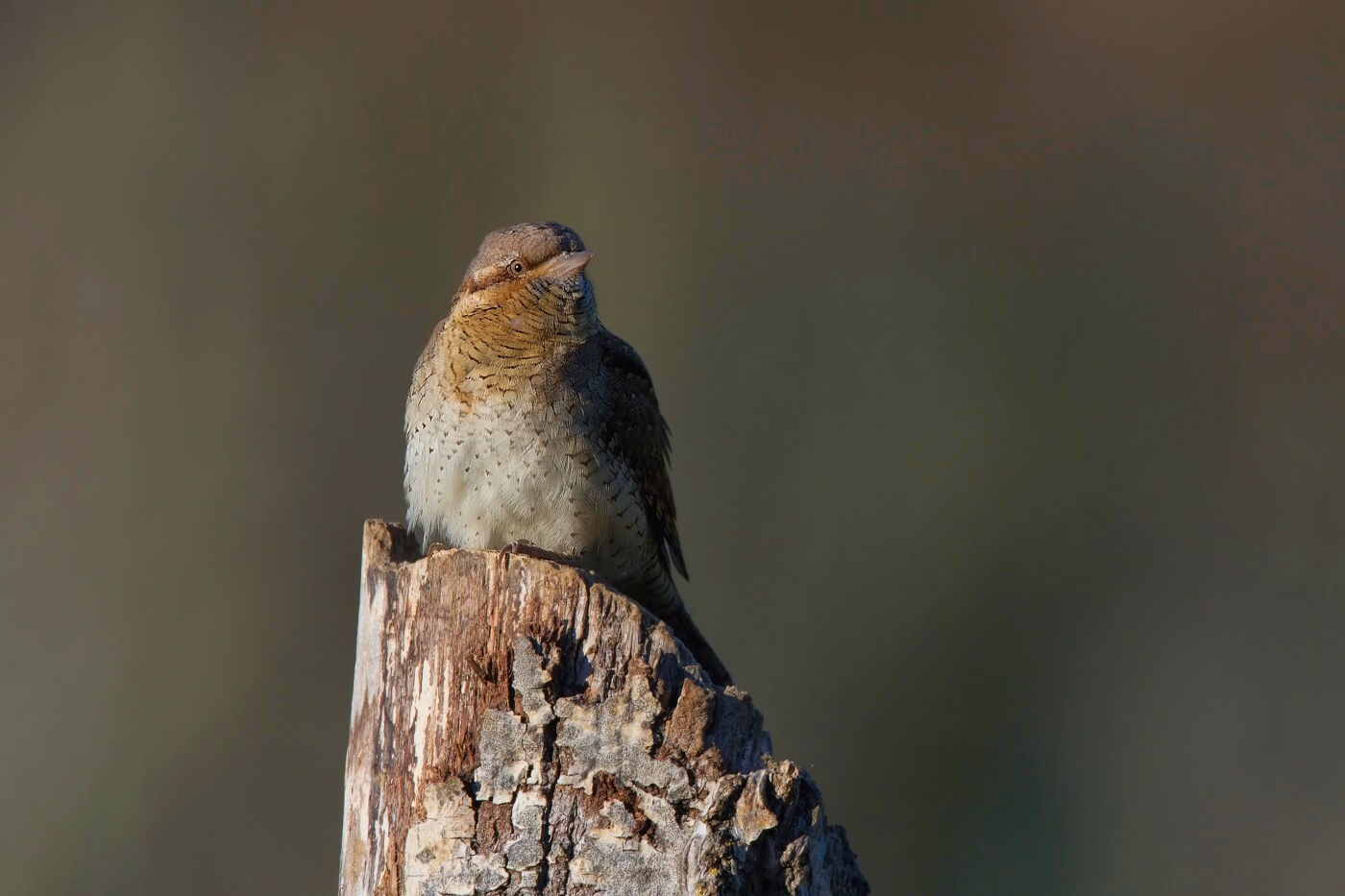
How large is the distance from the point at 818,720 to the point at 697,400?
188cm

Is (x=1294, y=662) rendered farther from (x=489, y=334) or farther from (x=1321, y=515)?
(x=489, y=334)

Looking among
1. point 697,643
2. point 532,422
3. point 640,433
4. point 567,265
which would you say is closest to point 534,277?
point 567,265

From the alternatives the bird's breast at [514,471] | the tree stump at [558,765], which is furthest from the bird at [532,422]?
the tree stump at [558,765]

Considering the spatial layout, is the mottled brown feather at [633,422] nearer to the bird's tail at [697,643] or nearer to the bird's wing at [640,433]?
the bird's wing at [640,433]

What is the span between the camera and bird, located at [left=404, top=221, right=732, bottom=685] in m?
3.43

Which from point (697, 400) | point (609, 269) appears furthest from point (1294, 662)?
point (609, 269)

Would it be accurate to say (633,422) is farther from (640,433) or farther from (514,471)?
(514,471)

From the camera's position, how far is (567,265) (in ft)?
11.6

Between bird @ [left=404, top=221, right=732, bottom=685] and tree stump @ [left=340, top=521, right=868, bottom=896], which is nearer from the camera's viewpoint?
tree stump @ [left=340, top=521, right=868, bottom=896]

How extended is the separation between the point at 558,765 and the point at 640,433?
5.44 feet

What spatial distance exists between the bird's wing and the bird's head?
149 mm

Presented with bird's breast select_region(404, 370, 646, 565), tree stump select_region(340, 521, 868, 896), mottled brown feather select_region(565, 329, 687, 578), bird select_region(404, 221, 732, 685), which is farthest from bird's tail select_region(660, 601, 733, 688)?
tree stump select_region(340, 521, 868, 896)

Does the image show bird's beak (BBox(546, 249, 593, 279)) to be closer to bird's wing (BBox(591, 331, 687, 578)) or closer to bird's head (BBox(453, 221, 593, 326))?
bird's head (BBox(453, 221, 593, 326))

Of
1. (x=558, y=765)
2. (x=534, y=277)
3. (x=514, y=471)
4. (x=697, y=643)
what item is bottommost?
(x=558, y=765)
